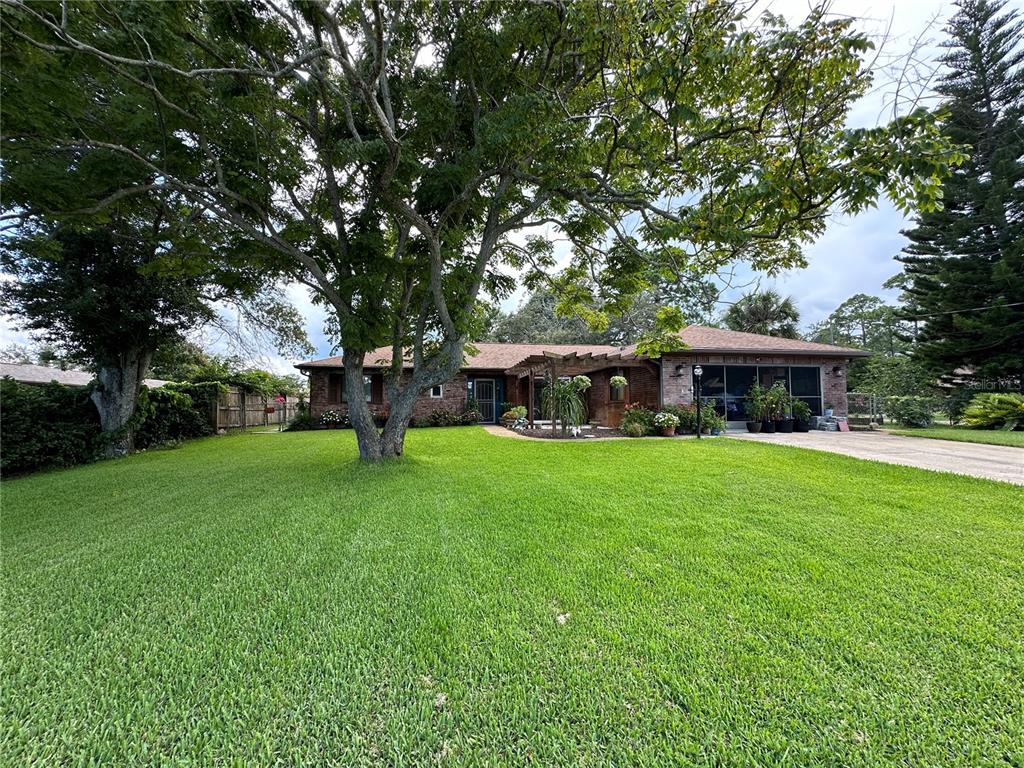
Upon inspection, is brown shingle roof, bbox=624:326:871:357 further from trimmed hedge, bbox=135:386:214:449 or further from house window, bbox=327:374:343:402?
trimmed hedge, bbox=135:386:214:449

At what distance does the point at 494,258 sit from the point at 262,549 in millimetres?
7123

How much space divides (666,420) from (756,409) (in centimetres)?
401

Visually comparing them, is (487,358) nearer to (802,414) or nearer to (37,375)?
(802,414)

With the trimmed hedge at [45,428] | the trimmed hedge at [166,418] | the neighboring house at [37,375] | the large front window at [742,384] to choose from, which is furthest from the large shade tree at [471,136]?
the neighboring house at [37,375]

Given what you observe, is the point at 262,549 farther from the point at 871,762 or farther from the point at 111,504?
the point at 871,762

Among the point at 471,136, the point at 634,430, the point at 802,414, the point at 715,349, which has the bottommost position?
the point at 634,430

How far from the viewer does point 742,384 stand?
13781mm

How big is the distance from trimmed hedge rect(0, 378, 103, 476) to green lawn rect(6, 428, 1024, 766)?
495cm

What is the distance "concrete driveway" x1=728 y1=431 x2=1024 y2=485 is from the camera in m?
6.18

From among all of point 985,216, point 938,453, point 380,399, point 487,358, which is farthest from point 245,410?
point 985,216

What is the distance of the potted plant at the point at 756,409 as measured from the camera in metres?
12.9

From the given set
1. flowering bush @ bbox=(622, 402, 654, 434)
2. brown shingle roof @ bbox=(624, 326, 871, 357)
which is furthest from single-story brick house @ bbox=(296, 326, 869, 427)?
flowering bush @ bbox=(622, 402, 654, 434)

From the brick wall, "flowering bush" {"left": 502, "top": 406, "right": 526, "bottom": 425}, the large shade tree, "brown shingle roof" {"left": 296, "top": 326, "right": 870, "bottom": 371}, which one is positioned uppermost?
the large shade tree

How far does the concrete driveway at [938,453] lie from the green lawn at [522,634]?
2.33 m
